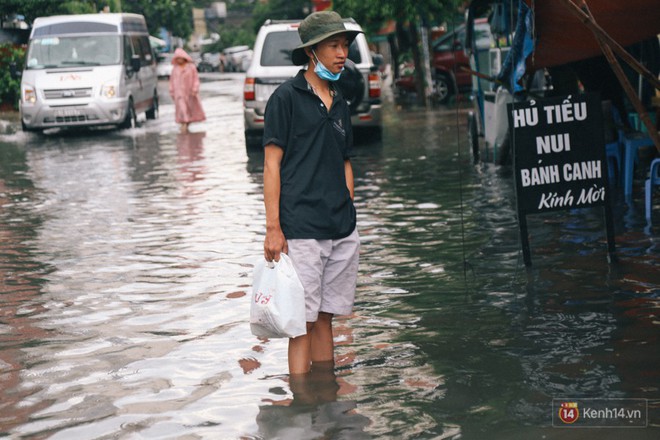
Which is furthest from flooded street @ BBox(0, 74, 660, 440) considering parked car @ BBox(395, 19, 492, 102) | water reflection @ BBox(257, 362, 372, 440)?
parked car @ BBox(395, 19, 492, 102)

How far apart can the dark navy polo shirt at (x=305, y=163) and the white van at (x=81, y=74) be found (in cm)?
1901

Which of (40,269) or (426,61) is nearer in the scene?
(40,269)

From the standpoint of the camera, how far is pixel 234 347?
679cm

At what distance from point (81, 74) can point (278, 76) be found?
748cm

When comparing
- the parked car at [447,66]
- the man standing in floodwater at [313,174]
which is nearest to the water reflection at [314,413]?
the man standing in floodwater at [313,174]

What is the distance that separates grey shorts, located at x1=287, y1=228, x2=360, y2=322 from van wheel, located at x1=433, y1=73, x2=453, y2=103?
81.8 ft

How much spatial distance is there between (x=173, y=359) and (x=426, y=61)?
23660mm

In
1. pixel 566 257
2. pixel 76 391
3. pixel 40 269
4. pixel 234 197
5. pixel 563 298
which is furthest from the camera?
pixel 234 197

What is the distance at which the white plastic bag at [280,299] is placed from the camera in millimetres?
5442

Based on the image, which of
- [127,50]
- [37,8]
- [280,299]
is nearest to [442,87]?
[127,50]

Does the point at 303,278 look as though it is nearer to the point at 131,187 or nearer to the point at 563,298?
the point at 563,298

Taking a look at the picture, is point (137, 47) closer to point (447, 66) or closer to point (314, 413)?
point (447, 66)

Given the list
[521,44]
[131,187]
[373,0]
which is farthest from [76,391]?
[373,0]

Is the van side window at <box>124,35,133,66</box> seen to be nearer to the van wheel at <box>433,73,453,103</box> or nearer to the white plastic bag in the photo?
the van wheel at <box>433,73,453,103</box>
